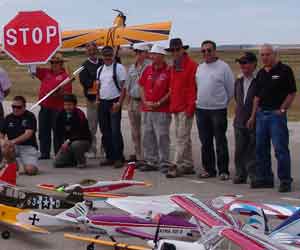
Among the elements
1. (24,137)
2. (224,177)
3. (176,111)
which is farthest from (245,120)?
(24,137)

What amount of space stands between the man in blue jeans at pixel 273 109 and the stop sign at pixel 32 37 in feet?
13.0

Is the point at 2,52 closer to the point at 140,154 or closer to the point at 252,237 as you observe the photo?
the point at 140,154

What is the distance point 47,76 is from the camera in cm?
1205

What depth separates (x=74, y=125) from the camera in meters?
11.4

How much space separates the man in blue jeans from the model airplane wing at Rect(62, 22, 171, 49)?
405cm

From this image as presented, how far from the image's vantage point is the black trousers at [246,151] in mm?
9500

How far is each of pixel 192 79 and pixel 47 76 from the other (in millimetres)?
3155

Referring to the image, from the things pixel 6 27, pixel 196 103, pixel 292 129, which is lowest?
pixel 292 129

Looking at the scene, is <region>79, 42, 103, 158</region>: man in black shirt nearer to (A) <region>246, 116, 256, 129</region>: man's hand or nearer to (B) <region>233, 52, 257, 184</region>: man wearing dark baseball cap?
(B) <region>233, 52, 257, 184</region>: man wearing dark baseball cap

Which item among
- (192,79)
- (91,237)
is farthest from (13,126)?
(91,237)

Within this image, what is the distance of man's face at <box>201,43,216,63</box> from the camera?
960 cm

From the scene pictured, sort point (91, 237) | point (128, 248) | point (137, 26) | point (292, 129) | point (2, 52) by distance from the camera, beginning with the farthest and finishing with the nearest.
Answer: point (292, 129), point (137, 26), point (2, 52), point (91, 237), point (128, 248)

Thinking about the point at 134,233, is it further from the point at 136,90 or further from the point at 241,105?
the point at 136,90

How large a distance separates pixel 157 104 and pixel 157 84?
301mm
